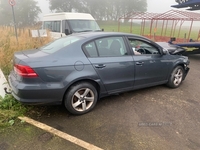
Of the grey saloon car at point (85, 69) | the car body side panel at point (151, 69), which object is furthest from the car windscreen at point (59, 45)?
the car body side panel at point (151, 69)

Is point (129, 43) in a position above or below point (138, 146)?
above

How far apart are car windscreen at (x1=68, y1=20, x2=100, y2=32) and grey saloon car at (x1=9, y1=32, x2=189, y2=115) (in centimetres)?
A: 500

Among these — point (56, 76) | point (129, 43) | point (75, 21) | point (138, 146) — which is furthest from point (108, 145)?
point (75, 21)

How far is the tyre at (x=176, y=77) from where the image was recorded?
433 centimetres

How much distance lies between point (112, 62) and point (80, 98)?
94cm

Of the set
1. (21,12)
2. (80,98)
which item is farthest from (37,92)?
(21,12)

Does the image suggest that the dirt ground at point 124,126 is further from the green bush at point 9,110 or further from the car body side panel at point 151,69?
the car body side panel at point 151,69

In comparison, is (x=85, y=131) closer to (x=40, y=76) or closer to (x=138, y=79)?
(x=40, y=76)

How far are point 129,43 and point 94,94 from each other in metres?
1.34

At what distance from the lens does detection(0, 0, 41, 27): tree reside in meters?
40.3

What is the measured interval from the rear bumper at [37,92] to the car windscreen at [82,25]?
6004 millimetres

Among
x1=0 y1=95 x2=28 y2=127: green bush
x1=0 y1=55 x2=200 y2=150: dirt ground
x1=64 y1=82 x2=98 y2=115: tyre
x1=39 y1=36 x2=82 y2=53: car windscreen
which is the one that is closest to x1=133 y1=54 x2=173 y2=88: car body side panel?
x1=0 y1=55 x2=200 y2=150: dirt ground

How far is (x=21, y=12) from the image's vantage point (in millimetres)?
41312

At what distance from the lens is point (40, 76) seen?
2604 millimetres
